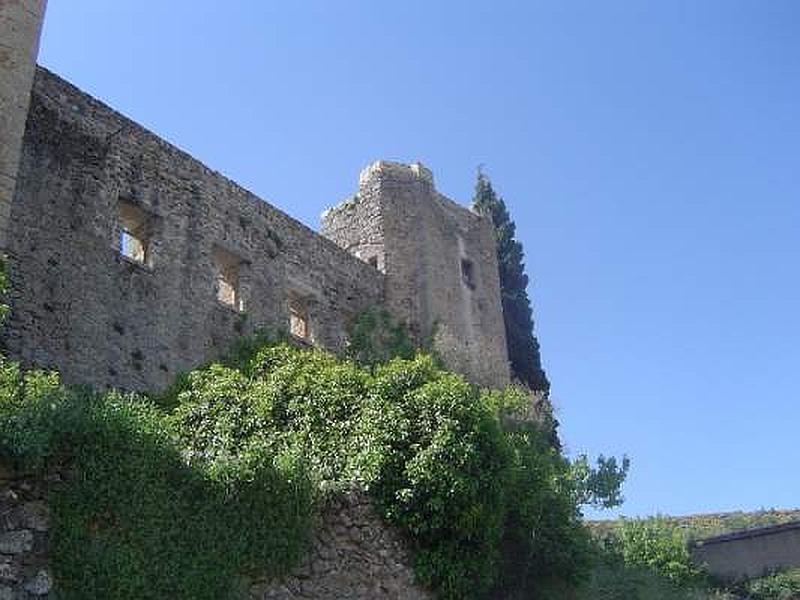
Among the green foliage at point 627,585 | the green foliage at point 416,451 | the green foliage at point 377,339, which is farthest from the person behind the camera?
the green foliage at point 377,339

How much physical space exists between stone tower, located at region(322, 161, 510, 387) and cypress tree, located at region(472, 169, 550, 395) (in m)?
1.53

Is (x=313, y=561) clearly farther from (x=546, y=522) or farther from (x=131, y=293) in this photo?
(x=131, y=293)

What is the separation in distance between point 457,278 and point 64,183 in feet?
36.1

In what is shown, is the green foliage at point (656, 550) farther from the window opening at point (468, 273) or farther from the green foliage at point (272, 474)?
the window opening at point (468, 273)

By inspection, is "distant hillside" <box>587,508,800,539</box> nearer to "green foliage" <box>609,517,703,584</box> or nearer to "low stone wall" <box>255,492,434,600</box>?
"green foliage" <box>609,517,703,584</box>

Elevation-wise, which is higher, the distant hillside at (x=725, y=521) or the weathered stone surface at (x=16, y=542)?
the distant hillside at (x=725, y=521)

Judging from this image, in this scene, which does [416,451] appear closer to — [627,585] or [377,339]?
[627,585]

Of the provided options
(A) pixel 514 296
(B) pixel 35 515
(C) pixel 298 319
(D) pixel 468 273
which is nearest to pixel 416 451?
(B) pixel 35 515

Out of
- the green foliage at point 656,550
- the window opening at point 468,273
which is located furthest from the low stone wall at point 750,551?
the window opening at point 468,273

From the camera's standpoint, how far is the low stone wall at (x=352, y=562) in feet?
28.9

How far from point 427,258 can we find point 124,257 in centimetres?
903

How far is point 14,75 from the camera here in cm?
1213

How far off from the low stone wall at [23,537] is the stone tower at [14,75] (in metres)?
4.75

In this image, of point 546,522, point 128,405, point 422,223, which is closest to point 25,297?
point 128,405
